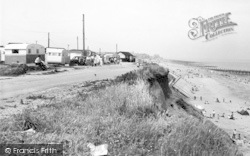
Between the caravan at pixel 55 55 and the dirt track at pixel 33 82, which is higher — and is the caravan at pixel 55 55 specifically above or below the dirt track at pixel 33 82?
above

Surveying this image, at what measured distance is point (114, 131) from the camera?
5301 millimetres

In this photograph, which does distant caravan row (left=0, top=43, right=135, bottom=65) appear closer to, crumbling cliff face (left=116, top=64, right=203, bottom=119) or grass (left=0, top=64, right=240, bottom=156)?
crumbling cliff face (left=116, top=64, right=203, bottom=119)

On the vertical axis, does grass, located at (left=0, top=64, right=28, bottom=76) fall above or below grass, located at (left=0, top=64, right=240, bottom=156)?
above

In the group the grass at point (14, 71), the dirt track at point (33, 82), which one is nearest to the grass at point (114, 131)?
the dirt track at point (33, 82)

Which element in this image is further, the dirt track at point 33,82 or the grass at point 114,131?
the dirt track at point 33,82

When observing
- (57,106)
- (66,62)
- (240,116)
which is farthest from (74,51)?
(57,106)

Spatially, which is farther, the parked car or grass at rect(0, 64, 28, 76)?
the parked car

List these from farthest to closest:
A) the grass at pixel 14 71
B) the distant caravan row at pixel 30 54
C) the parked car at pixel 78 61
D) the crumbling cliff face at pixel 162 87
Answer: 1. the parked car at pixel 78 61
2. the distant caravan row at pixel 30 54
3. the grass at pixel 14 71
4. the crumbling cliff face at pixel 162 87

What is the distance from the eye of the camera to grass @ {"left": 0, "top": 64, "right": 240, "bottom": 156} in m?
4.62

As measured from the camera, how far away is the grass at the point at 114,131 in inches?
182

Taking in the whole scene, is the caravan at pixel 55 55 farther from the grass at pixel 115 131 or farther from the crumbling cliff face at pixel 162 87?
the grass at pixel 115 131

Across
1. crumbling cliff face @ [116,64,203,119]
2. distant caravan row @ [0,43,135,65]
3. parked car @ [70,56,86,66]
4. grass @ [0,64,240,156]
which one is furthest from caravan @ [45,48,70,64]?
grass @ [0,64,240,156]

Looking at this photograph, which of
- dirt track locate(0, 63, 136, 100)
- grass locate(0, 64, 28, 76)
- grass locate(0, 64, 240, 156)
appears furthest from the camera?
grass locate(0, 64, 28, 76)

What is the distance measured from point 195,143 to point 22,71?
1879cm
